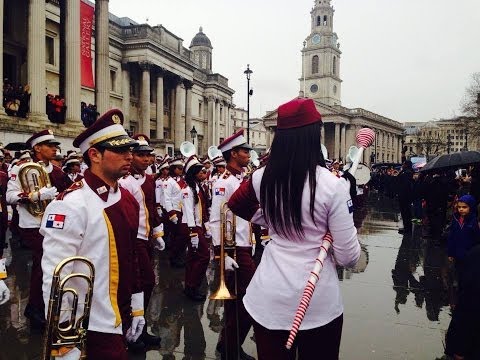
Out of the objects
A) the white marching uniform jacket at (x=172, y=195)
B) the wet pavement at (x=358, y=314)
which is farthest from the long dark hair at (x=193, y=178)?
the wet pavement at (x=358, y=314)

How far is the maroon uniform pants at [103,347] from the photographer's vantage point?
2793mm

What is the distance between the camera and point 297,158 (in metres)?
2.65

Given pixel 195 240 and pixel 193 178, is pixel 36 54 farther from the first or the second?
pixel 195 240

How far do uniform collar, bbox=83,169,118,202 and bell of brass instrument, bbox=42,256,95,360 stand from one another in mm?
519

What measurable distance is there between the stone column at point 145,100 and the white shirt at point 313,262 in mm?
40828

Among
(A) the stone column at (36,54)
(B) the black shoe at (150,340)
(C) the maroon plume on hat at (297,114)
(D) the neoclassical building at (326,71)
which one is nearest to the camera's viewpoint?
(C) the maroon plume on hat at (297,114)

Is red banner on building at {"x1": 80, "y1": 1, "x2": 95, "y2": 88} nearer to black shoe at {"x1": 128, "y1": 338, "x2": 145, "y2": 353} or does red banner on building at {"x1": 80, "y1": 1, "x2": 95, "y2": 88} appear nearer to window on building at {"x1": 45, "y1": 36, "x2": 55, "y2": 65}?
window on building at {"x1": 45, "y1": 36, "x2": 55, "y2": 65}

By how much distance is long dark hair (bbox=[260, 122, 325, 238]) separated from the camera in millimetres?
2594

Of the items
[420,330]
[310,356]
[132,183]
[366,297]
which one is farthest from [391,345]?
[132,183]

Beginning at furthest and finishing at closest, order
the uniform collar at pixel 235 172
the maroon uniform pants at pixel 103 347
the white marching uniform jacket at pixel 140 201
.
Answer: the uniform collar at pixel 235 172 → the white marching uniform jacket at pixel 140 201 → the maroon uniform pants at pixel 103 347

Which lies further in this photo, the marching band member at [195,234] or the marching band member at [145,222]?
the marching band member at [195,234]

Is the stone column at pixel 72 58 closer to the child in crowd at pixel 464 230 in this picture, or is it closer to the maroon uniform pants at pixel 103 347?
the child in crowd at pixel 464 230

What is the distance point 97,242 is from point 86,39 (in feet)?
83.2

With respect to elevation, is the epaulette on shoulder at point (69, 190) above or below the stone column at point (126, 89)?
below
